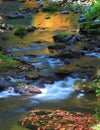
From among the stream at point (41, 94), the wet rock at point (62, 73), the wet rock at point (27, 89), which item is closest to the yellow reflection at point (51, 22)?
the stream at point (41, 94)

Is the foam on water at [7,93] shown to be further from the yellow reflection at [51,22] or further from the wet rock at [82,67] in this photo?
the yellow reflection at [51,22]

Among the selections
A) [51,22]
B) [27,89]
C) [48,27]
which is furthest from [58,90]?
[51,22]

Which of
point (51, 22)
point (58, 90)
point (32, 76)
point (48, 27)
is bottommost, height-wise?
point (58, 90)

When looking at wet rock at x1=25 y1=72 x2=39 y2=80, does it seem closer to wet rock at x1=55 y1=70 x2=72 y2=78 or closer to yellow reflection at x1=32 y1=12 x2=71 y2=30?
wet rock at x1=55 y1=70 x2=72 y2=78

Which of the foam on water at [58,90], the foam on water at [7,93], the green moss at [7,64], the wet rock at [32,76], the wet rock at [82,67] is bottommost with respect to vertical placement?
the foam on water at [58,90]

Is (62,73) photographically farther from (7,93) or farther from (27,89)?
(7,93)

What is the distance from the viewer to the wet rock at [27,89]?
1346 centimetres

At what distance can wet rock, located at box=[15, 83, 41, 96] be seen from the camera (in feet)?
44.2

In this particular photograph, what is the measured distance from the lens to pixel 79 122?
980 cm

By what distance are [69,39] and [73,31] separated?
172 inches

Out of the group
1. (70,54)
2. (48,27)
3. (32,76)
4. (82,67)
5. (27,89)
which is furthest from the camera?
(48,27)

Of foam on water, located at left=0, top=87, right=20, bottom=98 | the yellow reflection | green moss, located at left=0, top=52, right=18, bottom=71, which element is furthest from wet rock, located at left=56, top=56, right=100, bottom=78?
the yellow reflection

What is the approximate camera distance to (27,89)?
45.0 ft

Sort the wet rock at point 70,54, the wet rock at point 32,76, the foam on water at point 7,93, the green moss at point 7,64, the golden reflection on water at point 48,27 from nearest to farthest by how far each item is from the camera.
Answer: the foam on water at point 7,93
the wet rock at point 32,76
the green moss at point 7,64
the wet rock at point 70,54
the golden reflection on water at point 48,27
